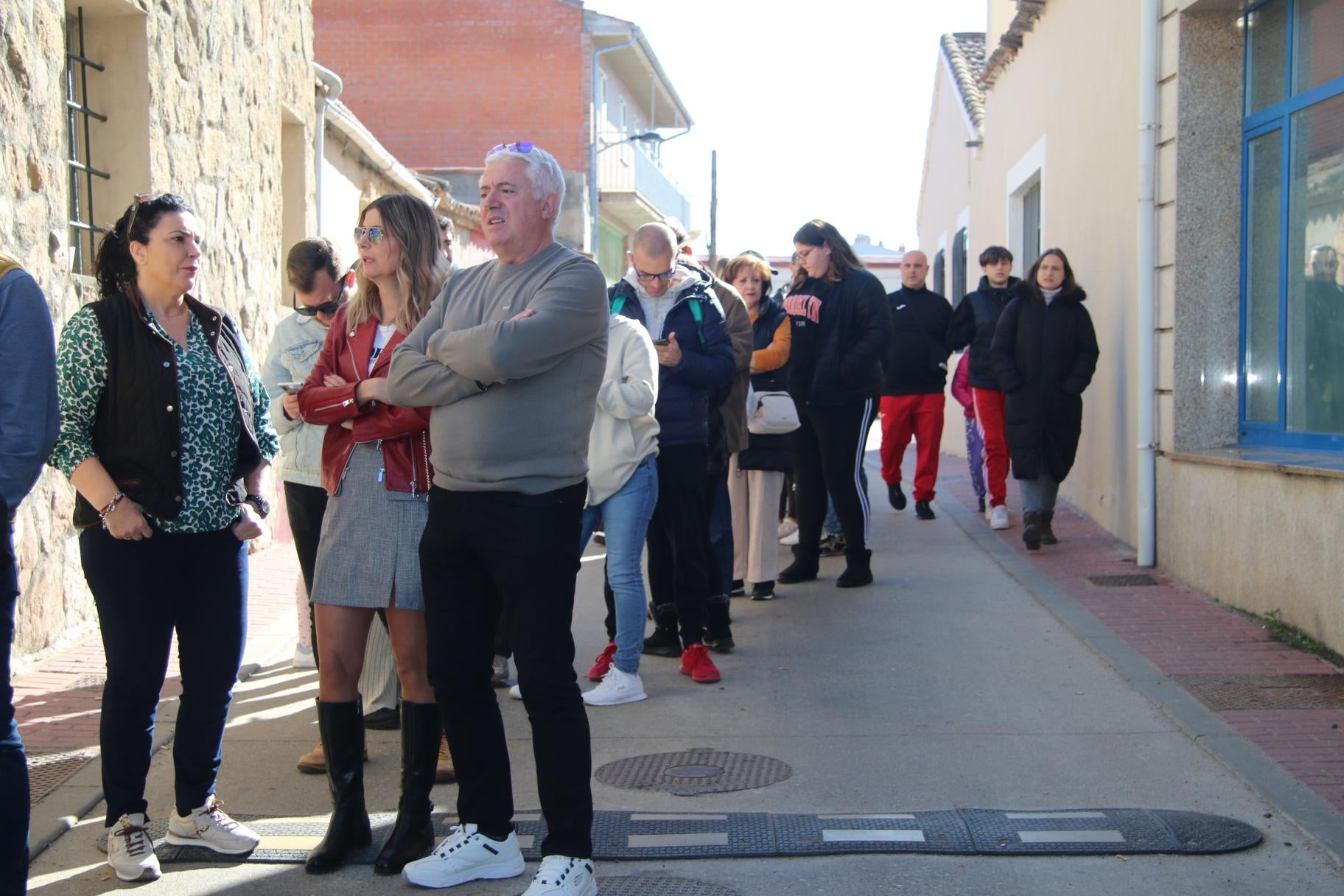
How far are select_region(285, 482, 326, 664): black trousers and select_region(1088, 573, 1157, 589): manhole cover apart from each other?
4.90m

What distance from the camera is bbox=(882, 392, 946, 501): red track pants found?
36.8ft

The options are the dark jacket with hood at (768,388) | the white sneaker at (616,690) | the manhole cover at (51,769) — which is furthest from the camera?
the dark jacket with hood at (768,388)

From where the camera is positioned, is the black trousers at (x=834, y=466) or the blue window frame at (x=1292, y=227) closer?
the blue window frame at (x=1292, y=227)

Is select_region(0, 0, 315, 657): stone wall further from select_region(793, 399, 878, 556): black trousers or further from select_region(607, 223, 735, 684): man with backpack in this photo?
select_region(793, 399, 878, 556): black trousers

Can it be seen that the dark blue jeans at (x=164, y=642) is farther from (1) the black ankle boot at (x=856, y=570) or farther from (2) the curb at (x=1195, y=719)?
(1) the black ankle boot at (x=856, y=570)

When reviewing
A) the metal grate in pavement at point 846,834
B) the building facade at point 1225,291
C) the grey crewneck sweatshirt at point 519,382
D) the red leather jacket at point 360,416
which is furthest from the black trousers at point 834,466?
the grey crewneck sweatshirt at point 519,382

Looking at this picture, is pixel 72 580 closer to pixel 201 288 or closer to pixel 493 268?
pixel 201 288

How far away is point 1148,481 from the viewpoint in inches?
339

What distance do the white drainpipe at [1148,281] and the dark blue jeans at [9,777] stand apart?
703cm

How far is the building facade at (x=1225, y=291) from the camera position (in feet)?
23.2

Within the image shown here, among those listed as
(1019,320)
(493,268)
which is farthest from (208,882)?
(1019,320)

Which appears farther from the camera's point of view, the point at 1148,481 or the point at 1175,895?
the point at 1148,481

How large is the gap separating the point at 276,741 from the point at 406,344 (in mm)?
2224

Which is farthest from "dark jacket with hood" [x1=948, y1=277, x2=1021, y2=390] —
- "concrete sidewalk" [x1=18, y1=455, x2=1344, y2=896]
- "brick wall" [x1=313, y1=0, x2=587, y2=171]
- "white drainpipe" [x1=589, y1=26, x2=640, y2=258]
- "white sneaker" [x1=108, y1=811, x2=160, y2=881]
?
"brick wall" [x1=313, y1=0, x2=587, y2=171]
